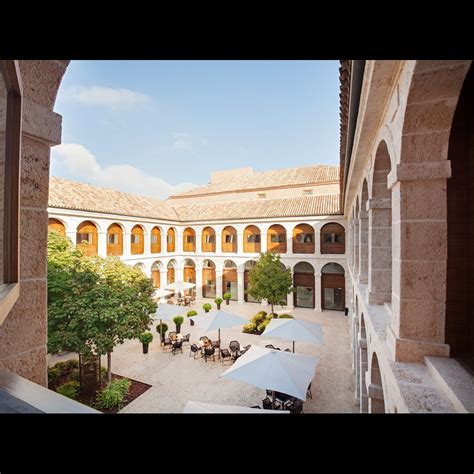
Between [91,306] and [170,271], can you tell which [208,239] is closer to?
[170,271]

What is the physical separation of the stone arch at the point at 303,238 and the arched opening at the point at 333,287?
2005 mm

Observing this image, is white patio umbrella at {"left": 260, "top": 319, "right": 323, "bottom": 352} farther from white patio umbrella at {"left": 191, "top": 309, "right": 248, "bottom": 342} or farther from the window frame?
the window frame

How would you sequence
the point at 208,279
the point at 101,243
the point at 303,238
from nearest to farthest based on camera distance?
1. the point at 101,243
2. the point at 303,238
3. the point at 208,279

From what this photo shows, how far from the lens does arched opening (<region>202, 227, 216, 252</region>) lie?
2523 cm

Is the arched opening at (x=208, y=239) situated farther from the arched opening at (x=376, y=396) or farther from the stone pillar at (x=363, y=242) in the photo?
the arched opening at (x=376, y=396)

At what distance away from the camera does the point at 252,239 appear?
76.6 ft

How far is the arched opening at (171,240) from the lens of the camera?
24.9 meters

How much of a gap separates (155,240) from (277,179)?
14.3 meters

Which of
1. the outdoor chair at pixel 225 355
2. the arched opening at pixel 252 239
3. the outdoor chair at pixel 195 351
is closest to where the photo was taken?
the outdoor chair at pixel 225 355

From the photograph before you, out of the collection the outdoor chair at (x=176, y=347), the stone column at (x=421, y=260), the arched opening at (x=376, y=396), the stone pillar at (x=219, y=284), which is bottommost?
the outdoor chair at (x=176, y=347)

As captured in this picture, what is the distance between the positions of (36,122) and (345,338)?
620 inches

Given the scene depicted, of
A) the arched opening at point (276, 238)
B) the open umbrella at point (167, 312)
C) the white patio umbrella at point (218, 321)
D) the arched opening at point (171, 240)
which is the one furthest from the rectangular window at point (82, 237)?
the arched opening at point (276, 238)

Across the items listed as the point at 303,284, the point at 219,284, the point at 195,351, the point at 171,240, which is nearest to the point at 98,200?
the point at 171,240
